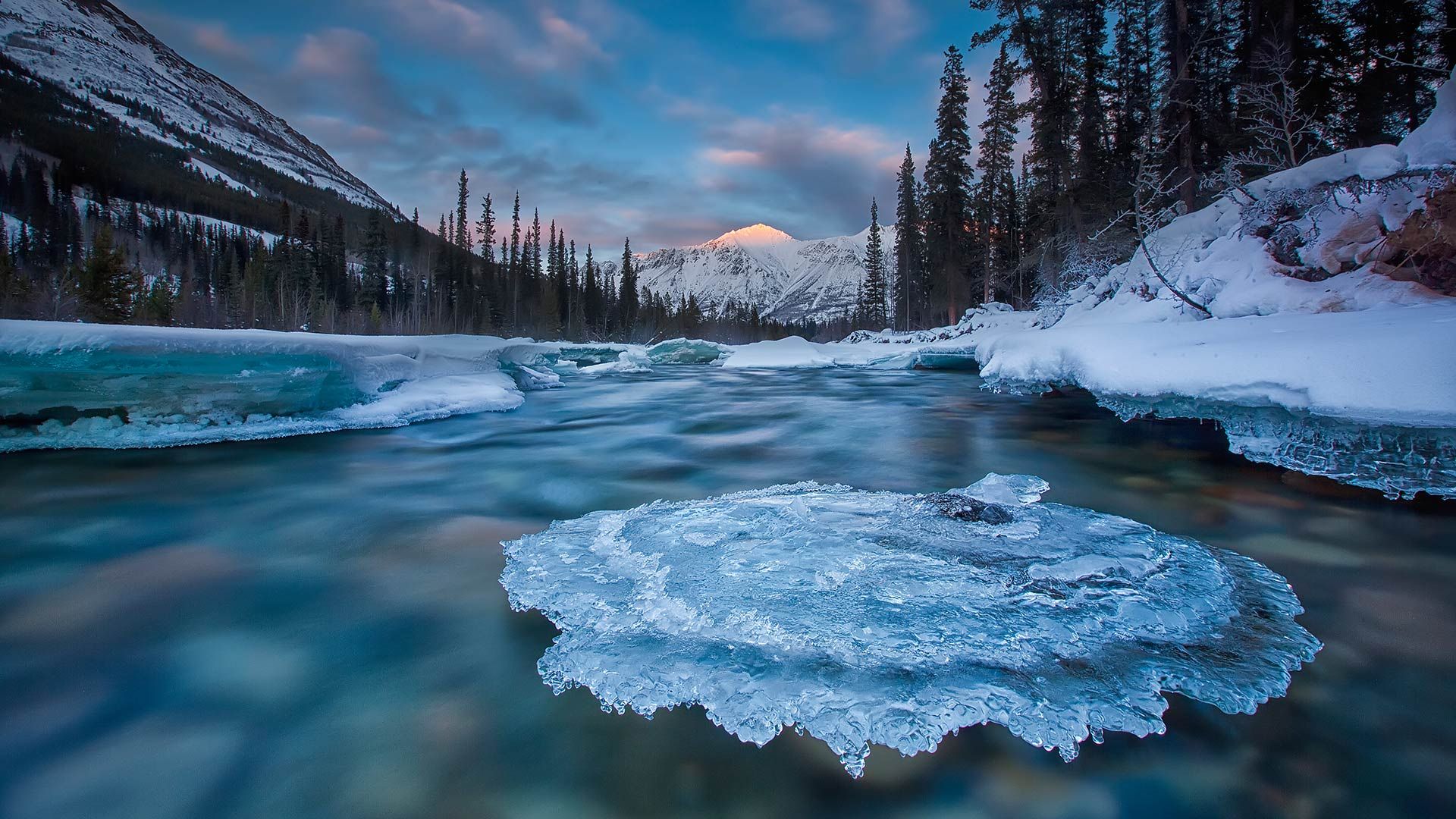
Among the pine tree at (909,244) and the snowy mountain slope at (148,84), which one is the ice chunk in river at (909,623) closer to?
the pine tree at (909,244)

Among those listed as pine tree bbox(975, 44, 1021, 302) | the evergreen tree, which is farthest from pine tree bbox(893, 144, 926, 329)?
the evergreen tree

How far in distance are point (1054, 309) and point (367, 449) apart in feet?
42.8

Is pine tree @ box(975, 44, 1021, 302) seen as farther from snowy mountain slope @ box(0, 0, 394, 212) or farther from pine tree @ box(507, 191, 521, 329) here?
snowy mountain slope @ box(0, 0, 394, 212)

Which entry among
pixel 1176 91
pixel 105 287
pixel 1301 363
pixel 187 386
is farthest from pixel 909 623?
pixel 105 287

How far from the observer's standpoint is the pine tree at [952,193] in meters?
28.3

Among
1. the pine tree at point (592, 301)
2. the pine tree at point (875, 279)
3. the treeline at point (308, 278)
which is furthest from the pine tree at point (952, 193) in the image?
the pine tree at point (592, 301)

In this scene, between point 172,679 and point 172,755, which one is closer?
point 172,755

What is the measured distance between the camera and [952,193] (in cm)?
2906

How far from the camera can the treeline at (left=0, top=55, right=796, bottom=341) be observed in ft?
103

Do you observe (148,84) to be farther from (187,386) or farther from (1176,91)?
(1176,91)

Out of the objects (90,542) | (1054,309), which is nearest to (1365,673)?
(90,542)

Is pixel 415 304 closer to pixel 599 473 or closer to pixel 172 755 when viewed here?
pixel 599 473

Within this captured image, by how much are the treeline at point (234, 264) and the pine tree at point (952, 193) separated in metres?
33.9

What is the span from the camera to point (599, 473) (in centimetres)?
513
